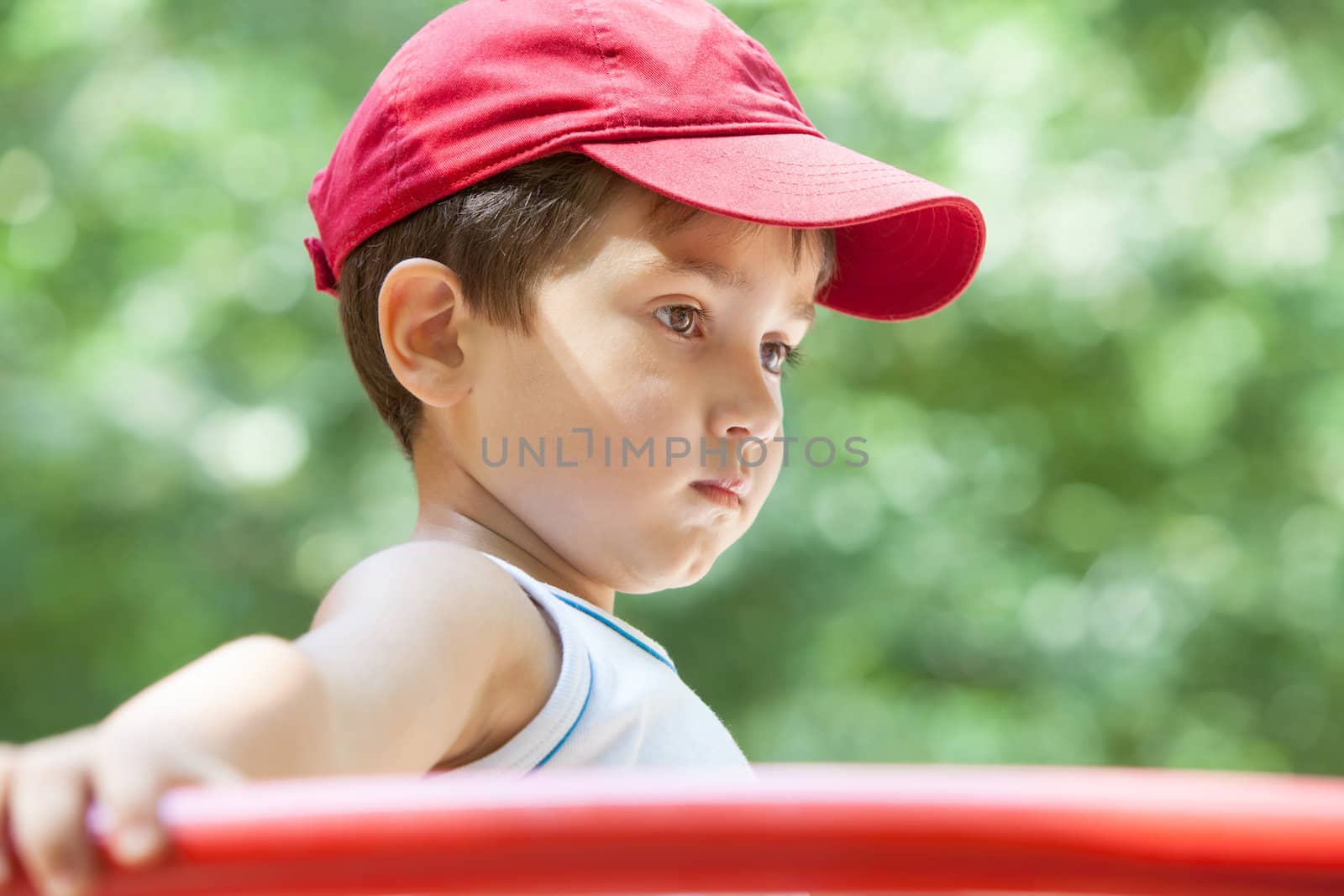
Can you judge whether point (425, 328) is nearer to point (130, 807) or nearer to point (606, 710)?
point (606, 710)

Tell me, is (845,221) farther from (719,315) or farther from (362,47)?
(362,47)

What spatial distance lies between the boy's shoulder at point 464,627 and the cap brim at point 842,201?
0.31 m

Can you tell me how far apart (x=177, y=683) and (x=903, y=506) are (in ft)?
8.41

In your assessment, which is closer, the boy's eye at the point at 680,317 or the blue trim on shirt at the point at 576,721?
the blue trim on shirt at the point at 576,721

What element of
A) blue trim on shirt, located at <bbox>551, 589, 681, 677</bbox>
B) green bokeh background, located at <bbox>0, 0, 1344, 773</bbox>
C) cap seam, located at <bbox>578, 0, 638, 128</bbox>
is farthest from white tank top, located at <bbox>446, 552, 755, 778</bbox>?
green bokeh background, located at <bbox>0, 0, 1344, 773</bbox>

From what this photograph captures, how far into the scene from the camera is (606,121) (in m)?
1.03

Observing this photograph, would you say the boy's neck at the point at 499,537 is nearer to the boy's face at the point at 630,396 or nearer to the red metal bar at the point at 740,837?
the boy's face at the point at 630,396

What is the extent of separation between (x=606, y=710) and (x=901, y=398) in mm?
2457

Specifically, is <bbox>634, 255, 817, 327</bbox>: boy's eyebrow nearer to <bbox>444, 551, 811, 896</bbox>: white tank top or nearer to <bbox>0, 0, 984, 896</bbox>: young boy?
<bbox>0, 0, 984, 896</bbox>: young boy

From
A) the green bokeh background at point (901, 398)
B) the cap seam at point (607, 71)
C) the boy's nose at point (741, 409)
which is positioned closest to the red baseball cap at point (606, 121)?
Result: the cap seam at point (607, 71)

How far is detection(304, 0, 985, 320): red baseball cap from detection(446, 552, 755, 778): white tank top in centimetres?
29

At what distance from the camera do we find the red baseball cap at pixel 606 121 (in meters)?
1.03

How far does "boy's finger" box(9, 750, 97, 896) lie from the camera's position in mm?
456

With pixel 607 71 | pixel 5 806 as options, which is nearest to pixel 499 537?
pixel 607 71
